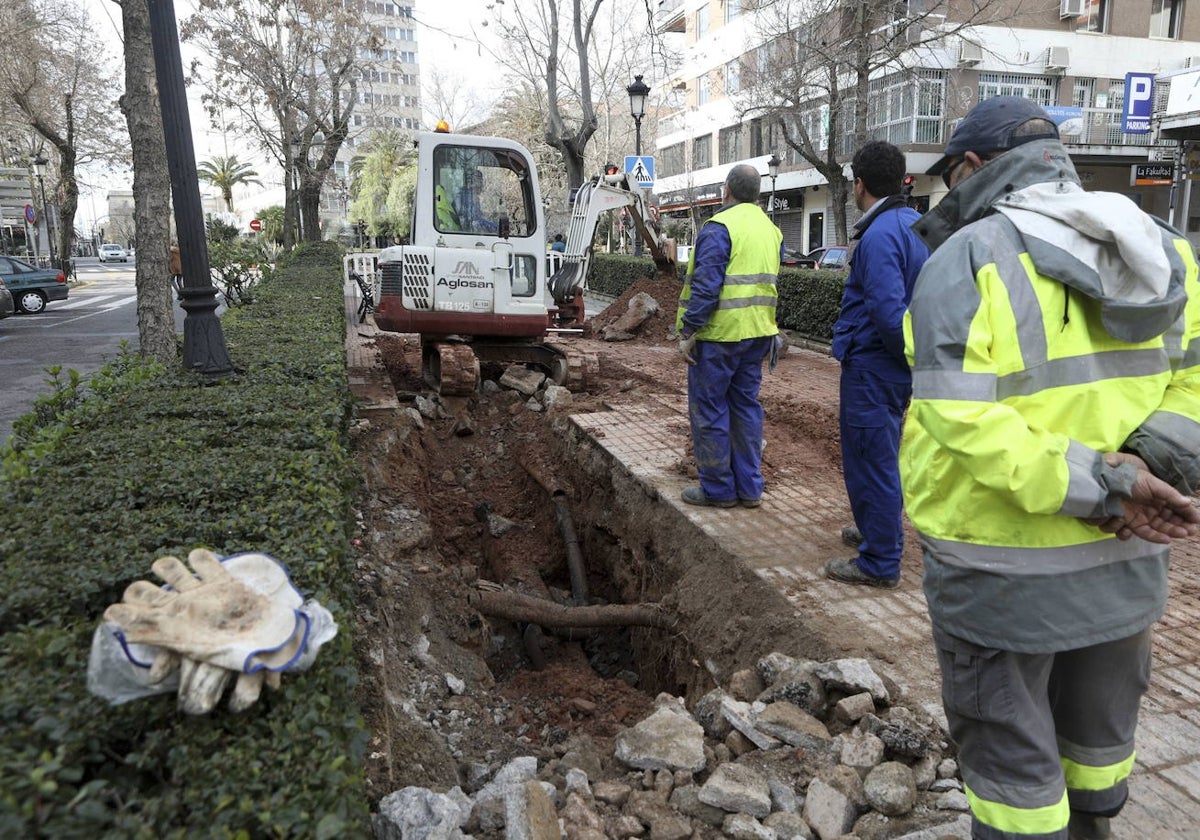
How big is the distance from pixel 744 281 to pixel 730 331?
304mm

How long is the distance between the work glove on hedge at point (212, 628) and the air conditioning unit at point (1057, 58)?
108ft

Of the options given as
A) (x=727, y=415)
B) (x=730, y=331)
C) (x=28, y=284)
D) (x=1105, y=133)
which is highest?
(x=1105, y=133)

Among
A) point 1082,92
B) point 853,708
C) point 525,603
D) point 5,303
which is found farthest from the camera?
point 1082,92

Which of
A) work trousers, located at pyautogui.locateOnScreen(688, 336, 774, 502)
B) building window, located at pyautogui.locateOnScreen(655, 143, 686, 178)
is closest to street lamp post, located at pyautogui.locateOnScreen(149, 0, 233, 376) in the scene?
work trousers, located at pyautogui.locateOnScreen(688, 336, 774, 502)

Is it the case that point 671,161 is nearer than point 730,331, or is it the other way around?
point 730,331

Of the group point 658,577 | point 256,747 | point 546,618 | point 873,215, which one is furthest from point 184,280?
point 256,747

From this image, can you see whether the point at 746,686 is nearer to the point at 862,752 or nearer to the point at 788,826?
the point at 862,752

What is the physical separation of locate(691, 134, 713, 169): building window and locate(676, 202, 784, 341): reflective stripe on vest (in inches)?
1584

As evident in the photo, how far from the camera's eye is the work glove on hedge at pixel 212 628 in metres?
1.68

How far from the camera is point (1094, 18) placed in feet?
96.3

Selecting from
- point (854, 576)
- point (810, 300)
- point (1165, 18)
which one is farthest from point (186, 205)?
point (1165, 18)

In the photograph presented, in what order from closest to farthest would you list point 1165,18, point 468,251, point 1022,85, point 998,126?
point 998,126 < point 468,251 < point 1022,85 < point 1165,18

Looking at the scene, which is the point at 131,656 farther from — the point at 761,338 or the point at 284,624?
the point at 761,338

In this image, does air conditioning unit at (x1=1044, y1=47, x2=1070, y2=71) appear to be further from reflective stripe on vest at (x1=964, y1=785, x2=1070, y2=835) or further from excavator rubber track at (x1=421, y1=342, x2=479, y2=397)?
reflective stripe on vest at (x1=964, y1=785, x2=1070, y2=835)
